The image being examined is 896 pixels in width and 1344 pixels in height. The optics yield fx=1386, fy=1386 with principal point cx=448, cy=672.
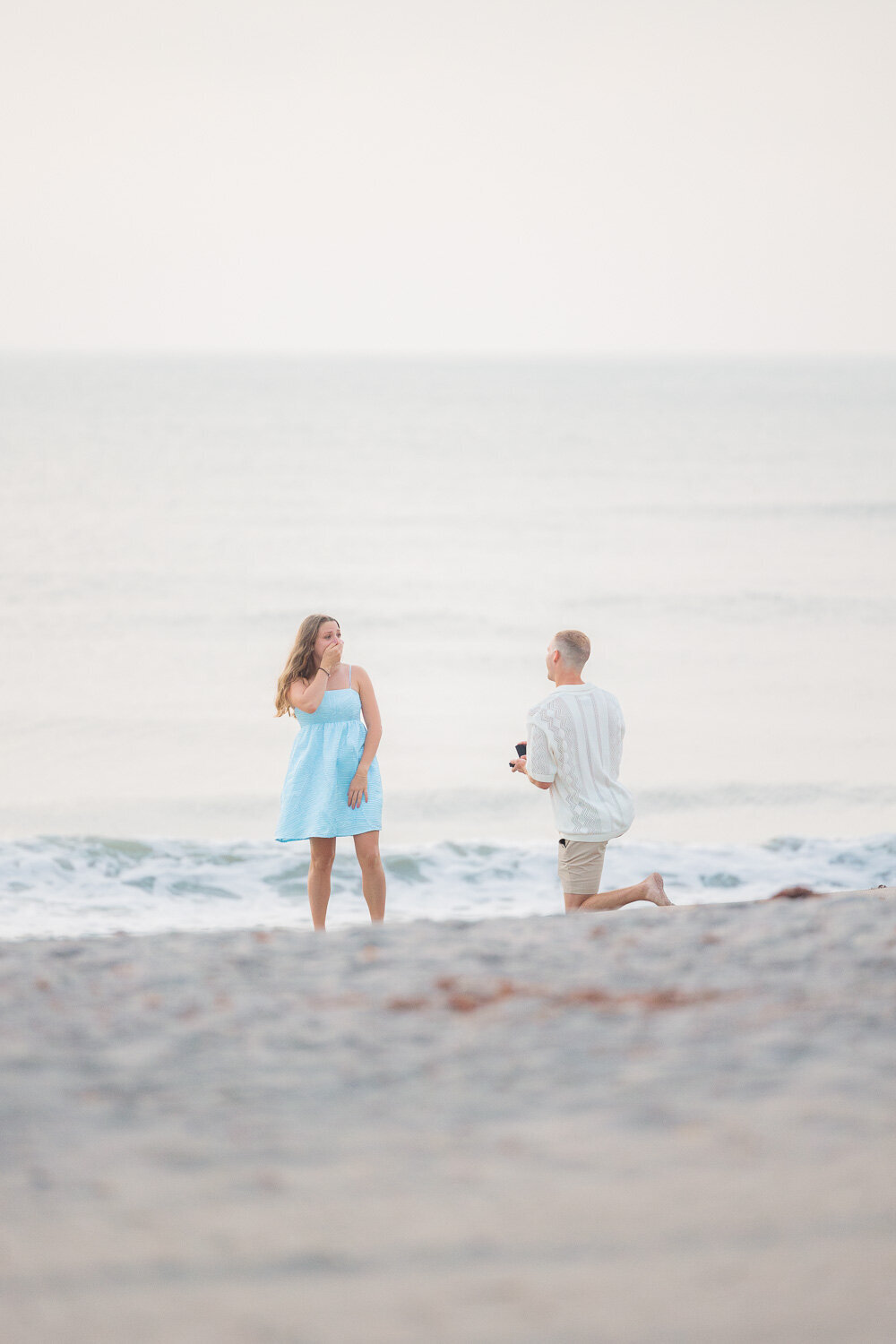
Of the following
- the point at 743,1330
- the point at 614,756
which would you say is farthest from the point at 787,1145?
the point at 614,756

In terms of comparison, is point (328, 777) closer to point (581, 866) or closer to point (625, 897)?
point (581, 866)

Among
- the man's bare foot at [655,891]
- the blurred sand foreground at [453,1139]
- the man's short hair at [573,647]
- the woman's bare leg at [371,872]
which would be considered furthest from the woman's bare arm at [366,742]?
the blurred sand foreground at [453,1139]

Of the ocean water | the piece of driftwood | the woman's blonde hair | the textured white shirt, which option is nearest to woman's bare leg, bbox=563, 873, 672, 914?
the textured white shirt

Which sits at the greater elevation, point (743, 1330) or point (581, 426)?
point (581, 426)

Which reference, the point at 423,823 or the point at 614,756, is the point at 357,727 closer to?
the point at 614,756

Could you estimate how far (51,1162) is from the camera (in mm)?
2615

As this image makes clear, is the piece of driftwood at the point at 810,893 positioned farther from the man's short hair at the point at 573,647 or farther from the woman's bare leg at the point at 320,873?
the woman's bare leg at the point at 320,873

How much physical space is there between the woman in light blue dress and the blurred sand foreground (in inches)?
73.0

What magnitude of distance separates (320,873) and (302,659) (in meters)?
0.90

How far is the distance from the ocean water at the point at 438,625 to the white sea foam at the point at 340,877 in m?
0.04

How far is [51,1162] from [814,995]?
5.91 feet

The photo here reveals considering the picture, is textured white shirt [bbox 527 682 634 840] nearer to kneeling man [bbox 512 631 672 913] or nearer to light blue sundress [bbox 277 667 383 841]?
kneeling man [bbox 512 631 672 913]

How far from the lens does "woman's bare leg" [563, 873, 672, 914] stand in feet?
16.8

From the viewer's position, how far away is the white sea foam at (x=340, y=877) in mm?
9803
